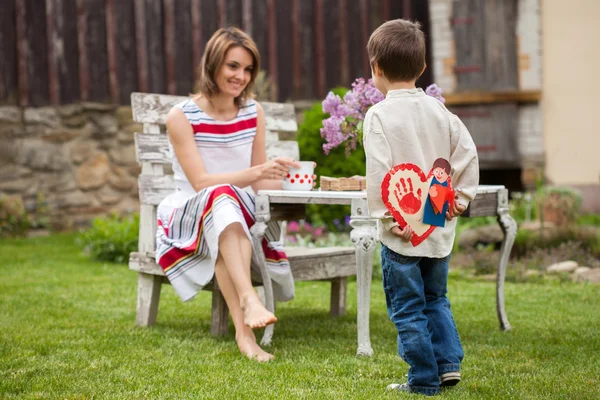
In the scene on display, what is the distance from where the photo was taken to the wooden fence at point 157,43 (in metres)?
8.84

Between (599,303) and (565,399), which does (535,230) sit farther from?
(565,399)

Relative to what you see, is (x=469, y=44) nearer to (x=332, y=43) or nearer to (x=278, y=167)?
(x=332, y=43)

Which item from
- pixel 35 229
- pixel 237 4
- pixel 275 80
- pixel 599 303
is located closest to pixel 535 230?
pixel 599 303

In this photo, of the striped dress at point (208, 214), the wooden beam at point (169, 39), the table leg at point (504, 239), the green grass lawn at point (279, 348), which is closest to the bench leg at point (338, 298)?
the green grass lawn at point (279, 348)

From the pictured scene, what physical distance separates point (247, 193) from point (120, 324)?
1139 mm

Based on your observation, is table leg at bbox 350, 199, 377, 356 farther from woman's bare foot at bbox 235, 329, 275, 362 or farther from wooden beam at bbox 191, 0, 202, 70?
wooden beam at bbox 191, 0, 202, 70

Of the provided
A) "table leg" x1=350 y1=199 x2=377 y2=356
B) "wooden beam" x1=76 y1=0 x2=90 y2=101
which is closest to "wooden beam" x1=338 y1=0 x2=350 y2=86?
"wooden beam" x1=76 y1=0 x2=90 y2=101

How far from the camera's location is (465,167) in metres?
2.91

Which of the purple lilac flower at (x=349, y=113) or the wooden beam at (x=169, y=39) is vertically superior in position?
the wooden beam at (x=169, y=39)

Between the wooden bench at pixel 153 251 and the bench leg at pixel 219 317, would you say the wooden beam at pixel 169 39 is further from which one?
the bench leg at pixel 219 317

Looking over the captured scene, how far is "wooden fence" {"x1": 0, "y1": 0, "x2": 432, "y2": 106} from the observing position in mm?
8844

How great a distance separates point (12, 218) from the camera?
28.4 ft

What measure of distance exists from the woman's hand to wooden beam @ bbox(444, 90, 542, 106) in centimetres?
662

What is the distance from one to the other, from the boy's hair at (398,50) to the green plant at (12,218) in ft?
22.1
